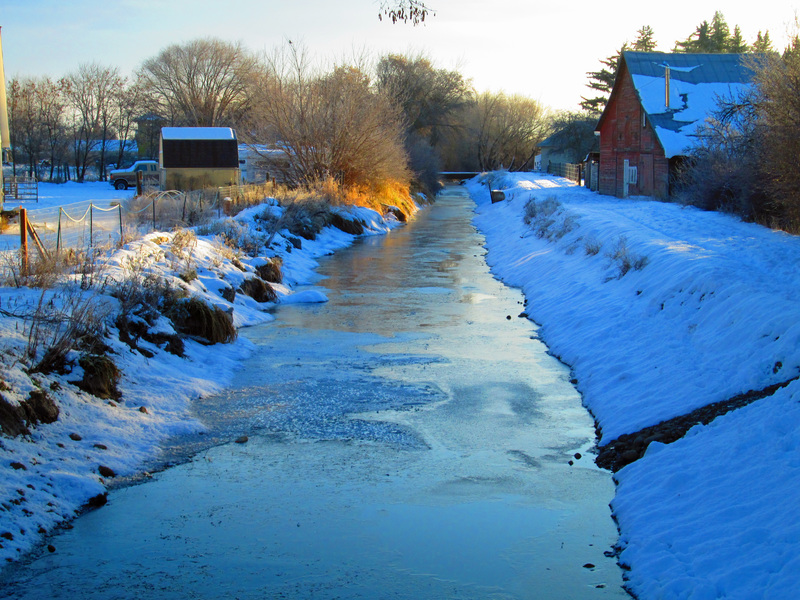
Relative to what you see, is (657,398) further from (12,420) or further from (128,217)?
(128,217)

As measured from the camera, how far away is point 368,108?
128 feet

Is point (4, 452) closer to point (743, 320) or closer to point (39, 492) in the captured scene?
point (39, 492)

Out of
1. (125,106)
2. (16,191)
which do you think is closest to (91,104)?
(125,106)

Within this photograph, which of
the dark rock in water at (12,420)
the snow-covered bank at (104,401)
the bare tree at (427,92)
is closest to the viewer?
the snow-covered bank at (104,401)

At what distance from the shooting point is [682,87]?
119 ft

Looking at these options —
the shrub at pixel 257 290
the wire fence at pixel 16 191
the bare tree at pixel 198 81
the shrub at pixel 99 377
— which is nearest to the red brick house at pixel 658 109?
the shrub at pixel 257 290

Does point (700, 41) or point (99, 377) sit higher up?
point (700, 41)

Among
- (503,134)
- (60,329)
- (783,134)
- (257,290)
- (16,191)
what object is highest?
(503,134)

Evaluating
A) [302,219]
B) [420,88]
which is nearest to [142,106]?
[420,88]

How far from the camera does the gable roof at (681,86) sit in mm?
33125

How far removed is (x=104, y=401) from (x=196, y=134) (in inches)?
1467

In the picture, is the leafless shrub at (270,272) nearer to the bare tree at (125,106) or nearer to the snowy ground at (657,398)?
the snowy ground at (657,398)

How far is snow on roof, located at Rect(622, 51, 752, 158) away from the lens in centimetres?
3309

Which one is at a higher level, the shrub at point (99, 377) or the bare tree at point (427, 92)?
the bare tree at point (427, 92)
